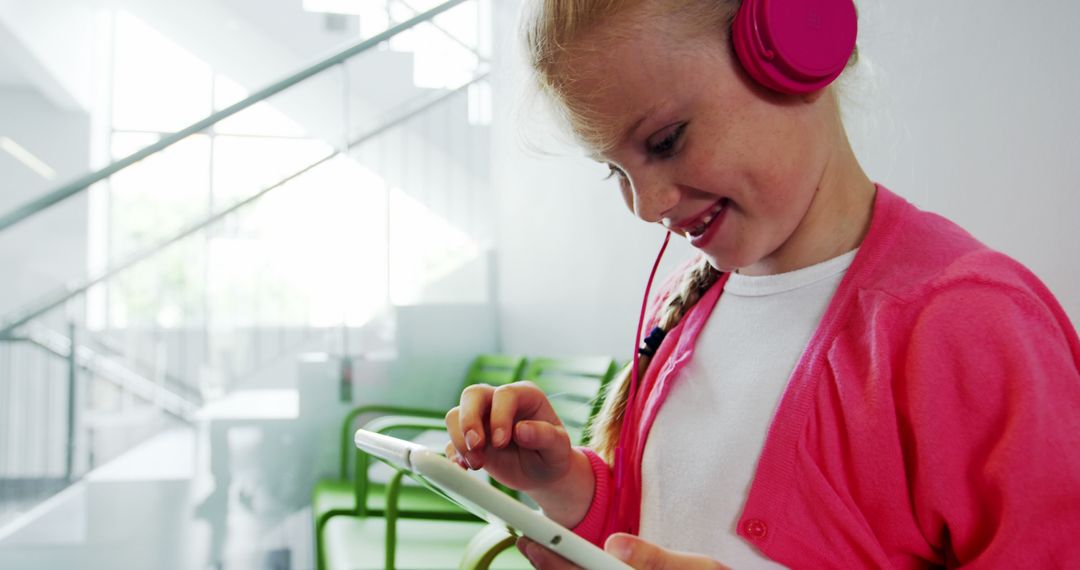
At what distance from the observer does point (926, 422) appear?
0.57m

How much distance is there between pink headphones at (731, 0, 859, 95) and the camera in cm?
63

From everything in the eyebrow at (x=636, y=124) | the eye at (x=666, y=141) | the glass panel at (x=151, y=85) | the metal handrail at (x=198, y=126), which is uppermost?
the glass panel at (x=151, y=85)

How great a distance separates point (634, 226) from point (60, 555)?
1750 mm

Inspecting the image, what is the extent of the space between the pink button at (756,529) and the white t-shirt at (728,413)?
0.02 m

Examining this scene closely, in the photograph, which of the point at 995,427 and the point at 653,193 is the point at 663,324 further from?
the point at 995,427

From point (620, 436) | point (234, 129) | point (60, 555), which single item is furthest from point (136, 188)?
point (620, 436)

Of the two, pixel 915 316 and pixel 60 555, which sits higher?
pixel 915 316

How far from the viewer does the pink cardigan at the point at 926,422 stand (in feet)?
1.71

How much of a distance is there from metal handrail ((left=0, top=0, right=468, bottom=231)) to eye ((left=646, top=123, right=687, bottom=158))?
192 cm

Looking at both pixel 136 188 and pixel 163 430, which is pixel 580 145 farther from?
pixel 136 188

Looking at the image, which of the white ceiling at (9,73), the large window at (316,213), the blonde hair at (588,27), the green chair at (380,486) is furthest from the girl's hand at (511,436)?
the white ceiling at (9,73)

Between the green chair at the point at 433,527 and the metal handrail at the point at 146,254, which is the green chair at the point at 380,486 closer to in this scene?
the green chair at the point at 433,527

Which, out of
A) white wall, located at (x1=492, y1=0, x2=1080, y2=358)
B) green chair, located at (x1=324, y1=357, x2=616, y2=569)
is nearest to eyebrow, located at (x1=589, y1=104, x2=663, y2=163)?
white wall, located at (x1=492, y1=0, x2=1080, y2=358)

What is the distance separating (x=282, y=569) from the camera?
2.49 meters
